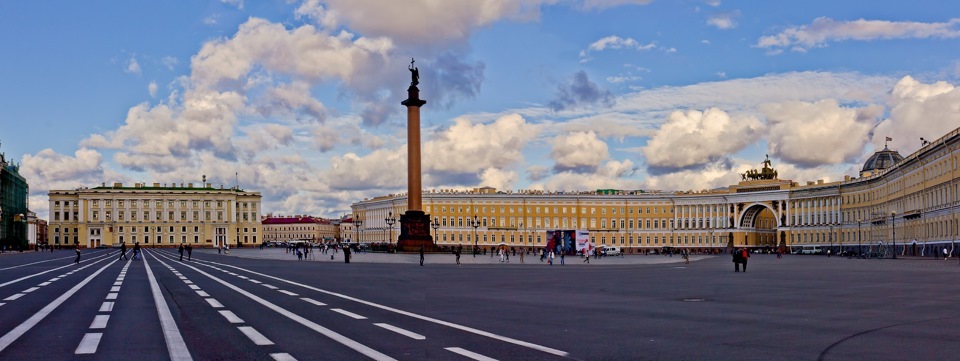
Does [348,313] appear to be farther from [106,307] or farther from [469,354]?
[469,354]

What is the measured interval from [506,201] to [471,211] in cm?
792

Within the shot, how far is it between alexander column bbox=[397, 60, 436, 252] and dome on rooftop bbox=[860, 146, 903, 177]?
103m

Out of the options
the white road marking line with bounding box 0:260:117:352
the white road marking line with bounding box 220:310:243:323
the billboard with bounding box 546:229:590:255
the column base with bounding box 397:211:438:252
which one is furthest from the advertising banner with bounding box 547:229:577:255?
the white road marking line with bounding box 220:310:243:323

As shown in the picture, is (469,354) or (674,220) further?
(674,220)

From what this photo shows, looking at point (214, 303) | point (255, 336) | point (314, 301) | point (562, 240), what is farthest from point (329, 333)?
point (562, 240)

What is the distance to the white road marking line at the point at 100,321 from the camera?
54.4 feet

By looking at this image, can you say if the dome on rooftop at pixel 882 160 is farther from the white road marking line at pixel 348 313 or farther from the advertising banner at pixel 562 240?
the white road marking line at pixel 348 313

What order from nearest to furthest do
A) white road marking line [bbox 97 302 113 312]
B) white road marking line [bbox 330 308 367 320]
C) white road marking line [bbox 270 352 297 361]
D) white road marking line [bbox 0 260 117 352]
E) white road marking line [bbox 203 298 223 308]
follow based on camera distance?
white road marking line [bbox 270 352 297 361]
white road marking line [bbox 0 260 117 352]
white road marking line [bbox 330 308 367 320]
white road marking line [bbox 97 302 113 312]
white road marking line [bbox 203 298 223 308]

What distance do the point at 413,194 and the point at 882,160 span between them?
359ft

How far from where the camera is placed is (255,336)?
14578 mm

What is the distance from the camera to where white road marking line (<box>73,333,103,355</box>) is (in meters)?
12.8

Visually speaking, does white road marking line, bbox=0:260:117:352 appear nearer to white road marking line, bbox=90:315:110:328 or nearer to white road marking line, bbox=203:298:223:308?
white road marking line, bbox=90:315:110:328

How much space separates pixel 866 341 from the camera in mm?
13773

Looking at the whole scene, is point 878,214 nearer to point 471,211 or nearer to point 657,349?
point 471,211
